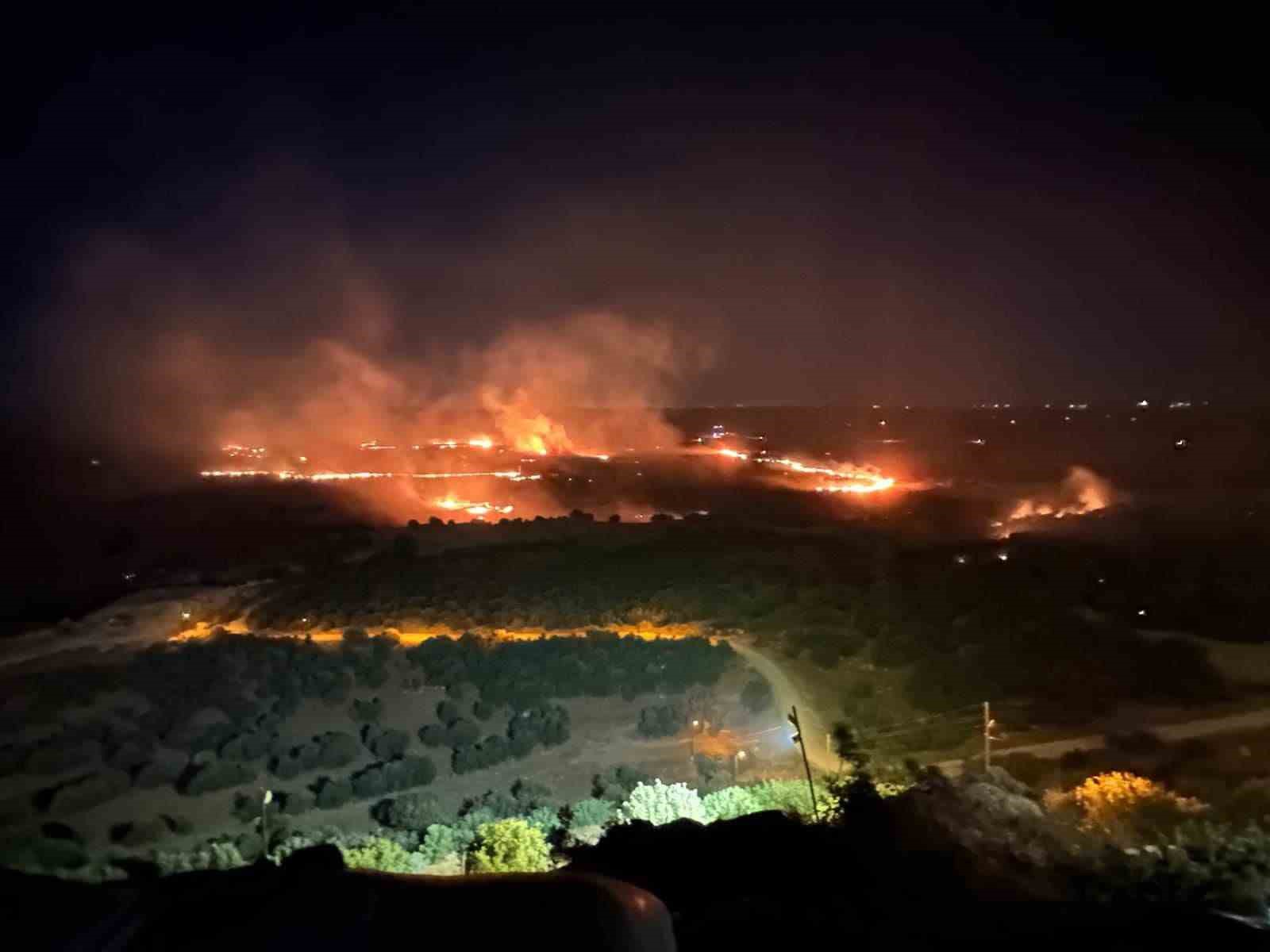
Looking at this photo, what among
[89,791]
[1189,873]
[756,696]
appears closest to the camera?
[1189,873]

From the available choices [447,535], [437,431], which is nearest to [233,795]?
[447,535]

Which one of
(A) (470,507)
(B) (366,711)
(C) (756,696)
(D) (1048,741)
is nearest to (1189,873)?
(D) (1048,741)

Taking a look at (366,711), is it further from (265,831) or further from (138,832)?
(265,831)

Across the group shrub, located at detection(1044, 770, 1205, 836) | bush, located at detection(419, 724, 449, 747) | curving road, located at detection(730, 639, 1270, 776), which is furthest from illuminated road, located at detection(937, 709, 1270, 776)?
bush, located at detection(419, 724, 449, 747)

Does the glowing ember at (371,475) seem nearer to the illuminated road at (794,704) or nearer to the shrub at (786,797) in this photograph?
the illuminated road at (794,704)

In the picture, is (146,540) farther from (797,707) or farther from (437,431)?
(437,431)

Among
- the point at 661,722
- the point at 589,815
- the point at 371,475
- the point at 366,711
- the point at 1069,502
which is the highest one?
the point at 371,475

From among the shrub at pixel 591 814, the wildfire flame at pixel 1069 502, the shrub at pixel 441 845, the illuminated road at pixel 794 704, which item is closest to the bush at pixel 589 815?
the shrub at pixel 591 814
